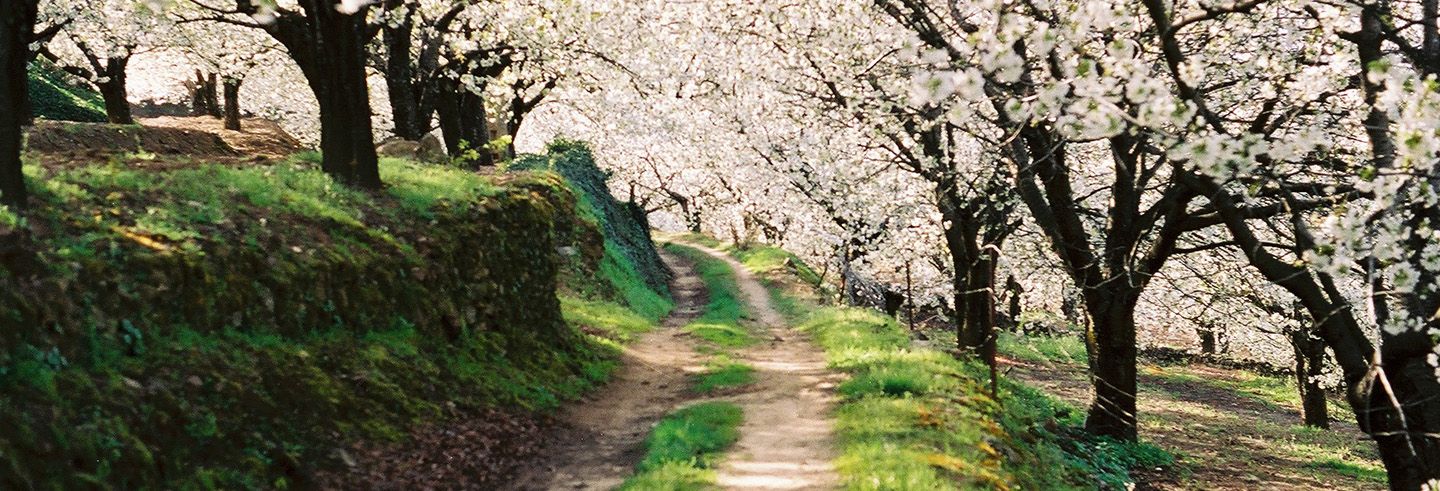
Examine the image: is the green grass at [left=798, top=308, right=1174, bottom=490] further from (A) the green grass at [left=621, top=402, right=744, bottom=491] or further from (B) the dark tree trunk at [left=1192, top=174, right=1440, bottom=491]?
(B) the dark tree trunk at [left=1192, top=174, right=1440, bottom=491]

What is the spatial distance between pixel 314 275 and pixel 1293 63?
11213mm

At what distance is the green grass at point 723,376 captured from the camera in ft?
49.2

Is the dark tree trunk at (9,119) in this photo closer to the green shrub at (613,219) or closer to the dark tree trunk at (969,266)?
the dark tree trunk at (969,266)

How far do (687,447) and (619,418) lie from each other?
9.33 feet

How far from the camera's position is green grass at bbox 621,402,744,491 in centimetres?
928

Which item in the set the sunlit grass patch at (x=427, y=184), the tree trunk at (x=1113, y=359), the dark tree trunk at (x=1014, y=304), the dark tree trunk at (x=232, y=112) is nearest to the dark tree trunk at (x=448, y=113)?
the sunlit grass patch at (x=427, y=184)

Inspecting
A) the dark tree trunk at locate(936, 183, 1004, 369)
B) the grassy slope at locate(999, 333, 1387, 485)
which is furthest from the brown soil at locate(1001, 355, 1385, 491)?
the dark tree trunk at locate(936, 183, 1004, 369)

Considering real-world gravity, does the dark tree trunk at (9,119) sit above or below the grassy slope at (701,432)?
above

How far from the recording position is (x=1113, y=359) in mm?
15344

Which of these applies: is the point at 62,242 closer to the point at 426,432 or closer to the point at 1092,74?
the point at 426,432

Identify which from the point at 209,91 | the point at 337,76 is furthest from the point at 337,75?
the point at 209,91

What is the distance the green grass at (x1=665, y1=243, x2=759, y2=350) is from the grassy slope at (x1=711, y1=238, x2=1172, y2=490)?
2.03 metres

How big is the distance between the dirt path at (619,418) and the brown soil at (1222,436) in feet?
22.4

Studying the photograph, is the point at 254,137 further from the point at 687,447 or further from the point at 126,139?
the point at 687,447
